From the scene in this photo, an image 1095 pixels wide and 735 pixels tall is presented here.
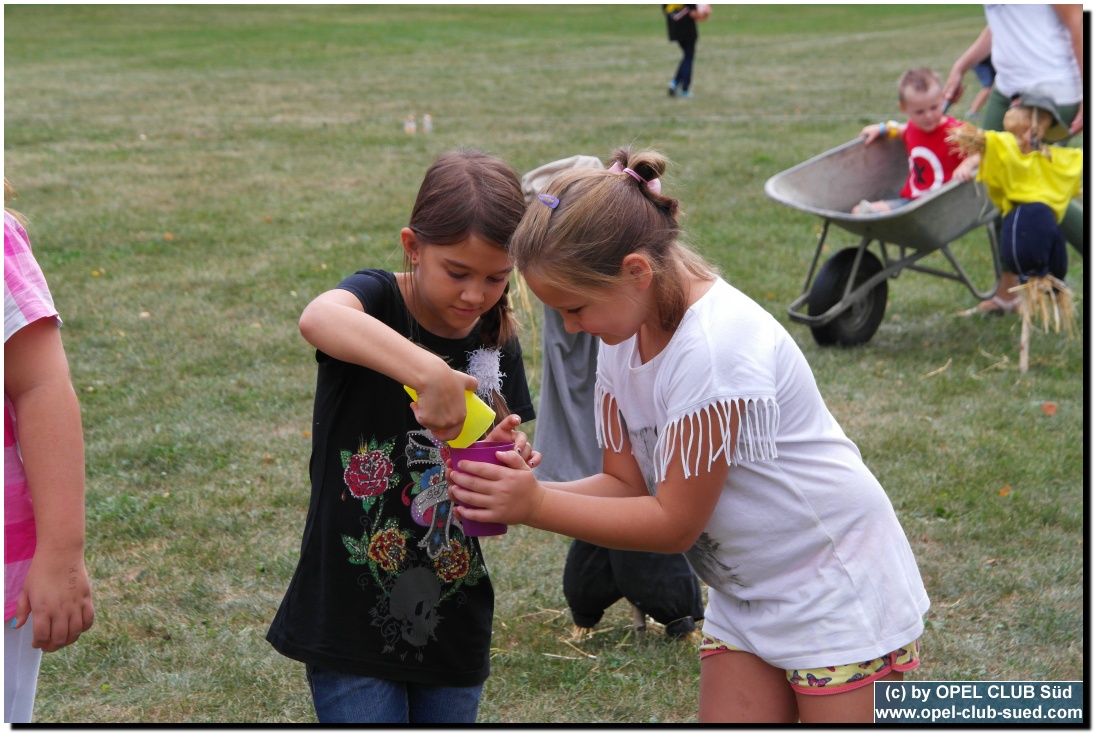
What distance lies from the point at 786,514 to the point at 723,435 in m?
0.27

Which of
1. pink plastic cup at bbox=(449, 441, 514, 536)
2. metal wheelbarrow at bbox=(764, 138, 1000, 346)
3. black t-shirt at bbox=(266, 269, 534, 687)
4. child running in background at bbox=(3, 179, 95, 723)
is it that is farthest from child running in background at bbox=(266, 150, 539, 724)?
metal wheelbarrow at bbox=(764, 138, 1000, 346)

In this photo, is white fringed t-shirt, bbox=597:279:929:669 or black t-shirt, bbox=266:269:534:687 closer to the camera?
white fringed t-shirt, bbox=597:279:929:669

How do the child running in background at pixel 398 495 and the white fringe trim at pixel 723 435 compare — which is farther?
the child running in background at pixel 398 495

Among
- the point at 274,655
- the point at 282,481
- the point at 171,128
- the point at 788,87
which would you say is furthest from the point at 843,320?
the point at 788,87

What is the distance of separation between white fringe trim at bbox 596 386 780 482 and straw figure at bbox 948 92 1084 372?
4.63m

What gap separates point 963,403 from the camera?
20.1 feet

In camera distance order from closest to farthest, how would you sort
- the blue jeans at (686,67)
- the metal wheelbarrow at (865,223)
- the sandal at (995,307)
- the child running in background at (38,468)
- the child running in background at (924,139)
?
the child running in background at (38,468) < the metal wheelbarrow at (865,223) < the child running in background at (924,139) < the sandal at (995,307) < the blue jeans at (686,67)

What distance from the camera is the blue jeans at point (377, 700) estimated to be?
2.45m

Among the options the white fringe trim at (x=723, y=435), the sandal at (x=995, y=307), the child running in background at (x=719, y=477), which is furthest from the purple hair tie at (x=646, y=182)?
the sandal at (x=995, y=307)

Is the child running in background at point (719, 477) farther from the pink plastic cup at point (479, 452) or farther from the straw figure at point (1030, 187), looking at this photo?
the straw figure at point (1030, 187)

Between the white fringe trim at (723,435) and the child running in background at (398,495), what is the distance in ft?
0.95

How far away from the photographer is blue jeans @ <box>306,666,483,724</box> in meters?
2.45

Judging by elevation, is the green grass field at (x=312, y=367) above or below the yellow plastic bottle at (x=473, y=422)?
below

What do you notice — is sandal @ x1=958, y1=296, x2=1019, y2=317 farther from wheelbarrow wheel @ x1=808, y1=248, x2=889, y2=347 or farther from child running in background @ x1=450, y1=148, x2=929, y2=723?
child running in background @ x1=450, y1=148, x2=929, y2=723
